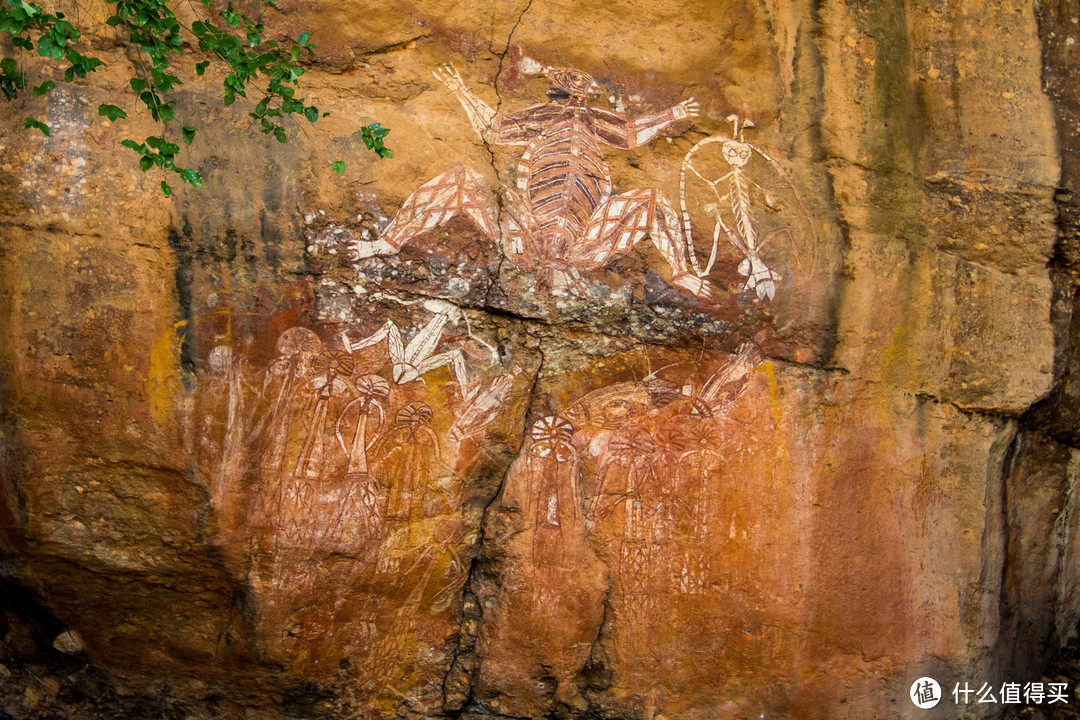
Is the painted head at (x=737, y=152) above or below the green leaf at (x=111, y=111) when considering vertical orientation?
above

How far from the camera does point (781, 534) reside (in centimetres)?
378

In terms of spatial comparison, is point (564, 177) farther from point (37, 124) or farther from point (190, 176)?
point (37, 124)

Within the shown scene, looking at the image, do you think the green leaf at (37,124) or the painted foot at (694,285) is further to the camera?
the painted foot at (694,285)

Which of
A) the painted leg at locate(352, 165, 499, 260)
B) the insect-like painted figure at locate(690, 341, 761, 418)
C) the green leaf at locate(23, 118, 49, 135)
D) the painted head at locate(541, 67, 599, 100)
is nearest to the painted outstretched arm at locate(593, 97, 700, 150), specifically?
the painted head at locate(541, 67, 599, 100)

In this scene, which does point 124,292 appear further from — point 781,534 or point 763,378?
point 781,534

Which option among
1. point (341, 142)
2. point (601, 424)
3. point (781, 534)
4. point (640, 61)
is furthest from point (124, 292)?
point (781, 534)

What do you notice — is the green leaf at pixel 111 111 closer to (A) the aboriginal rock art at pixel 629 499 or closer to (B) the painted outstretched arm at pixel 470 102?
(B) the painted outstretched arm at pixel 470 102

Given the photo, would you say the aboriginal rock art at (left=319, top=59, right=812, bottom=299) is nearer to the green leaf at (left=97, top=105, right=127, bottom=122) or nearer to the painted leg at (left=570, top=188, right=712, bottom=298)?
the painted leg at (left=570, top=188, right=712, bottom=298)

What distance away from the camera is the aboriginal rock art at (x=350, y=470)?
354cm

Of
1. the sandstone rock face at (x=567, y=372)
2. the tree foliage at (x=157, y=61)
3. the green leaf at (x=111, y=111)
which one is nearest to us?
the tree foliage at (x=157, y=61)

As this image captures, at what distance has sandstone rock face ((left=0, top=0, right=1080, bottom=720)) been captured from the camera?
3.52 meters

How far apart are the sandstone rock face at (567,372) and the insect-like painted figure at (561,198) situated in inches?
0.6

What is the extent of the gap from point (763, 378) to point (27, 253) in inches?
124
